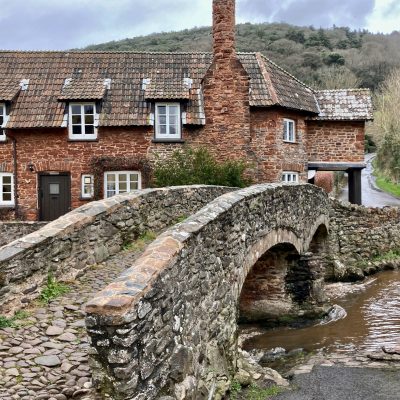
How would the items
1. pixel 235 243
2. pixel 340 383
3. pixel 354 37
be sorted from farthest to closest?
pixel 354 37 → pixel 340 383 → pixel 235 243

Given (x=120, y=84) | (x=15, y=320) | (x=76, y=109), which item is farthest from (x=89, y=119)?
(x=15, y=320)

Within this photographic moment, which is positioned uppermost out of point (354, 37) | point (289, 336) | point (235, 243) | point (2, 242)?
point (354, 37)

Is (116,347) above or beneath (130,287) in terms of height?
beneath

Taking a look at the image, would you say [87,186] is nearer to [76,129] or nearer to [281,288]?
[76,129]

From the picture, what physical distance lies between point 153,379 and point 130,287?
3.23 ft

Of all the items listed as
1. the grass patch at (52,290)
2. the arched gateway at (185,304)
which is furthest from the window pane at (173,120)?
the grass patch at (52,290)

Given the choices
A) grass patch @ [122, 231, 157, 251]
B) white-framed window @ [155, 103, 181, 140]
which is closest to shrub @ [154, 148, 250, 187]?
white-framed window @ [155, 103, 181, 140]

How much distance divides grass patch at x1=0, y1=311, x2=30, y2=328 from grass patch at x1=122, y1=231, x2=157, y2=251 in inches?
128

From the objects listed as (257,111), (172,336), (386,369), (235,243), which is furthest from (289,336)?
(257,111)

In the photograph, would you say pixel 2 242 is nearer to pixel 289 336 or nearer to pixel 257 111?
pixel 289 336

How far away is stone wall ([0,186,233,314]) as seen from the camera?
680 centimetres

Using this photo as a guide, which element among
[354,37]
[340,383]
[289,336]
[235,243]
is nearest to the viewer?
[235,243]

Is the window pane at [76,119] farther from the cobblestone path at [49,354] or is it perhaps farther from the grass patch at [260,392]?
the grass patch at [260,392]

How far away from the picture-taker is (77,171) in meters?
21.9
